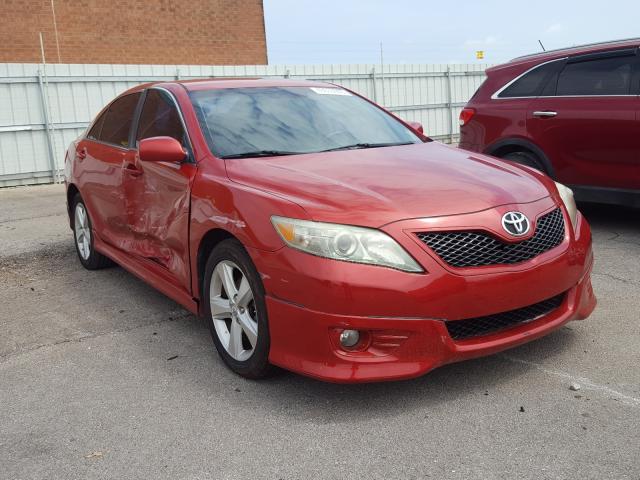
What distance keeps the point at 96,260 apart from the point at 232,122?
7.73ft

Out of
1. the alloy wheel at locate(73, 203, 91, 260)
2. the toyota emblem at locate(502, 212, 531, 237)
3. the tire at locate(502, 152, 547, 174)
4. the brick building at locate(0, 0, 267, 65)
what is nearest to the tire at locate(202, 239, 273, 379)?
the toyota emblem at locate(502, 212, 531, 237)

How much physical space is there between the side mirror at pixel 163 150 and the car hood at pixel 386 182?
1.05 ft

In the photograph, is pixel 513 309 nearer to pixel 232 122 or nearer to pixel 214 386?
pixel 214 386

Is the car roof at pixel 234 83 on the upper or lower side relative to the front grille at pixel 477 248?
upper

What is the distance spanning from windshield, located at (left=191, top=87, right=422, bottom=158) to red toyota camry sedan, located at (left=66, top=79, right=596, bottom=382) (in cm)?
1

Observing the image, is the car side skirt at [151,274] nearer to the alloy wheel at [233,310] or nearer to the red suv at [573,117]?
the alloy wheel at [233,310]

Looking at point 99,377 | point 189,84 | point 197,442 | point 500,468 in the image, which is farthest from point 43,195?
point 500,468

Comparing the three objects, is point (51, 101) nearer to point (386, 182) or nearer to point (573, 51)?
point (573, 51)

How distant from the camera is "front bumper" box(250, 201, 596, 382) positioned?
9.93 ft

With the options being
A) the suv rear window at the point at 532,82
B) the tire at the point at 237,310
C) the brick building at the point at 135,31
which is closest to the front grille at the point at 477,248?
the tire at the point at 237,310

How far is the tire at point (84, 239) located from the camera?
5.97 m

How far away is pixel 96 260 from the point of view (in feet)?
19.7

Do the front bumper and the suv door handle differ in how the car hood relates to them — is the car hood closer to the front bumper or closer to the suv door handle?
the front bumper

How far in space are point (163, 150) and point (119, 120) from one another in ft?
5.32
